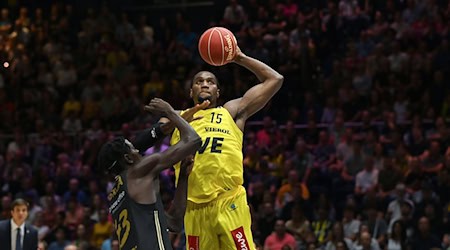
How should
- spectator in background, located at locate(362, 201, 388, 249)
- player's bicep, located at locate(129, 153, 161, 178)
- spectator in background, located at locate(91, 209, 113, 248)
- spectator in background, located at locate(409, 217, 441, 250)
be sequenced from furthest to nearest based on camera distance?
spectator in background, located at locate(91, 209, 113, 248) → spectator in background, located at locate(362, 201, 388, 249) → spectator in background, located at locate(409, 217, 441, 250) → player's bicep, located at locate(129, 153, 161, 178)

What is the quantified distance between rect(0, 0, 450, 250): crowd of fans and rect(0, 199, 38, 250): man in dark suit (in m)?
2.63

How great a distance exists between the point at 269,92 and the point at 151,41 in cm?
1229

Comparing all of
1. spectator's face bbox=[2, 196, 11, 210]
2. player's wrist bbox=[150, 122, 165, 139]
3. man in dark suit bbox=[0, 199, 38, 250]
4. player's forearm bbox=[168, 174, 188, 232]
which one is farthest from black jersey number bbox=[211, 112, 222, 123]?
spectator's face bbox=[2, 196, 11, 210]

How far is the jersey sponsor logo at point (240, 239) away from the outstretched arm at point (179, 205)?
2.90 feet

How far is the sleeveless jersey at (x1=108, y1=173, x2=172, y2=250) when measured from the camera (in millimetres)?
7242

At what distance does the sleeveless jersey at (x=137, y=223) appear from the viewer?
724 centimetres

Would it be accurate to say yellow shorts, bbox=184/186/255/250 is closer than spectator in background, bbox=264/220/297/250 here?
Yes

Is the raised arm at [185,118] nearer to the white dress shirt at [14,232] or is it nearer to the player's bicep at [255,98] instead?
the player's bicep at [255,98]

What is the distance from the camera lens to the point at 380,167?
15.6 m

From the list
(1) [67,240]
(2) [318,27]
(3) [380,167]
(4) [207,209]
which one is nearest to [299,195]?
(3) [380,167]

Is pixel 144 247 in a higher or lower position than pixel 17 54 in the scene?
lower

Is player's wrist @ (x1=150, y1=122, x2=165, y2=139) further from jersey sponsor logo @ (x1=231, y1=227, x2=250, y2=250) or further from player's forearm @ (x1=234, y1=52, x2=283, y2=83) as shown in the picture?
player's forearm @ (x1=234, y1=52, x2=283, y2=83)

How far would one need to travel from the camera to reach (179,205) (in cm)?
802

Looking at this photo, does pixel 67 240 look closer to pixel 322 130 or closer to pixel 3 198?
pixel 3 198
